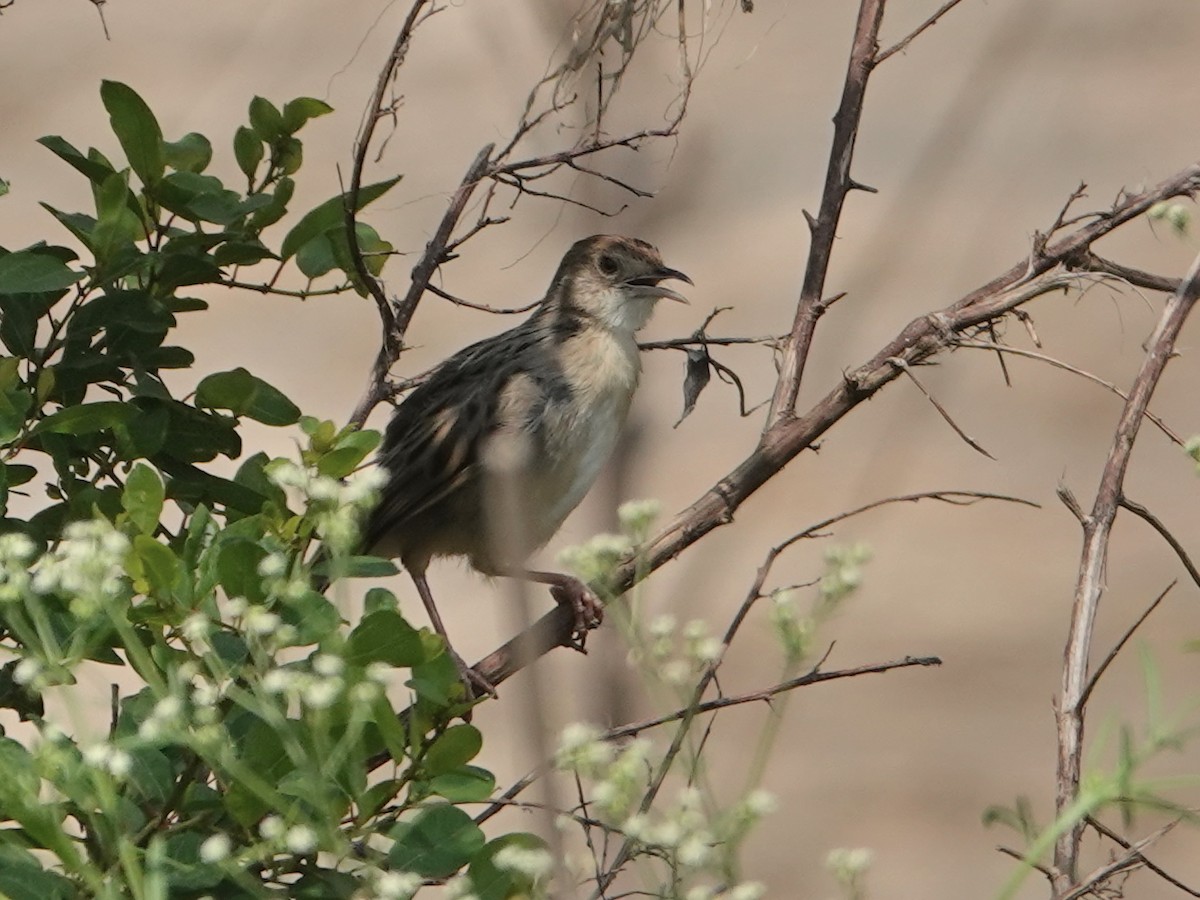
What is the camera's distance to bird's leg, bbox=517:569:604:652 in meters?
3.75

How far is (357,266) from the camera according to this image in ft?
9.72

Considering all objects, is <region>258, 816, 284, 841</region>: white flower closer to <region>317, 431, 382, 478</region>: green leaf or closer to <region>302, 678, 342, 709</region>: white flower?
<region>302, 678, 342, 709</region>: white flower

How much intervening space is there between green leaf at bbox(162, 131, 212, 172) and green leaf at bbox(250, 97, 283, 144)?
0.11m

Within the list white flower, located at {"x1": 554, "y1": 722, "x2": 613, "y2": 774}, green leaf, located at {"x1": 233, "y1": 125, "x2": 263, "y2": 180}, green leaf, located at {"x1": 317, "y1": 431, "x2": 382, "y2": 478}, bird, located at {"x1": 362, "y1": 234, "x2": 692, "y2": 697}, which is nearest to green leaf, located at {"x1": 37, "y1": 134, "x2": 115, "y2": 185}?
green leaf, located at {"x1": 233, "y1": 125, "x2": 263, "y2": 180}

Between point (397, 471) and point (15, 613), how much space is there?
281cm

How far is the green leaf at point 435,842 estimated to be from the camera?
7.36 feet

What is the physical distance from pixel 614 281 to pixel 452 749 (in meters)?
3.38

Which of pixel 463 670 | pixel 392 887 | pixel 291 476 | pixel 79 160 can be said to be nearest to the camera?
pixel 392 887

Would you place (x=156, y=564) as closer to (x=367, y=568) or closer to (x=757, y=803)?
(x=367, y=568)

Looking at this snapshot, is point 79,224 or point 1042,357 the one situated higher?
point 79,224

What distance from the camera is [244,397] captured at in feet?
9.22

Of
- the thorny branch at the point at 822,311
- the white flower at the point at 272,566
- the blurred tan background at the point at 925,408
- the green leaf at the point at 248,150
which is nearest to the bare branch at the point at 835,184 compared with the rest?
the thorny branch at the point at 822,311

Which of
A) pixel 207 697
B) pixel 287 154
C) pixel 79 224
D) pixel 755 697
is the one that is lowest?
pixel 207 697

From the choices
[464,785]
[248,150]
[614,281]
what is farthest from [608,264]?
[464,785]
